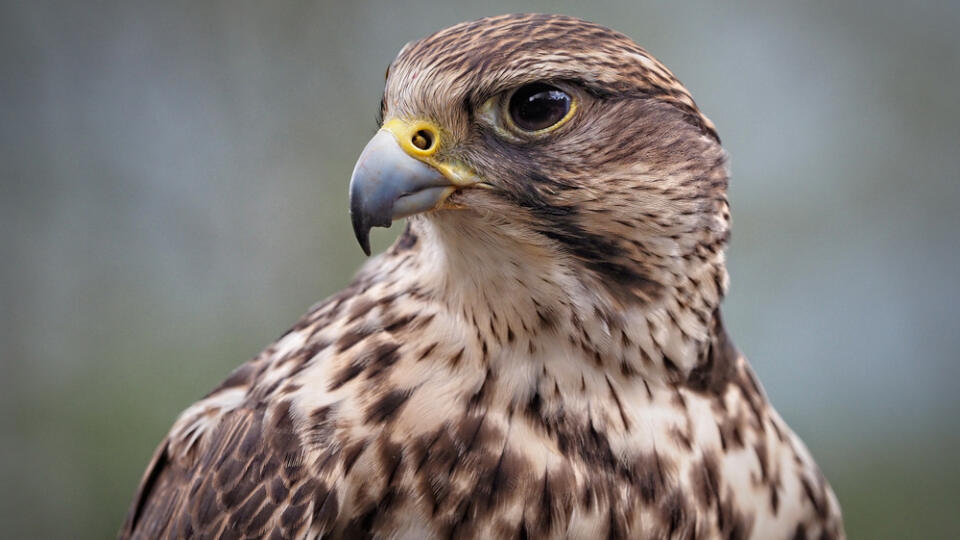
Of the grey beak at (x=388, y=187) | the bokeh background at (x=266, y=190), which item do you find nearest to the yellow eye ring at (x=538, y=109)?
the grey beak at (x=388, y=187)

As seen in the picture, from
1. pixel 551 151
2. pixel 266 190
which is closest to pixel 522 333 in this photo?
pixel 551 151

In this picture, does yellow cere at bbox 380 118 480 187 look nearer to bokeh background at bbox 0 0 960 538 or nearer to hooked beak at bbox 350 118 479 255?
hooked beak at bbox 350 118 479 255

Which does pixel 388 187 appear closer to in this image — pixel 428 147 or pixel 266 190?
pixel 428 147

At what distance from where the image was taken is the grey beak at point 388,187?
1031mm

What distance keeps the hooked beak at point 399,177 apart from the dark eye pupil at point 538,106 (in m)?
0.10

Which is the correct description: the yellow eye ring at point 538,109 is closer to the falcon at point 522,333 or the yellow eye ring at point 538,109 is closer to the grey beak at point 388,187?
the falcon at point 522,333

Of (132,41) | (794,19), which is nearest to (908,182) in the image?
(794,19)

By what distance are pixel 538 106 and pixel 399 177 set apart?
0.21m

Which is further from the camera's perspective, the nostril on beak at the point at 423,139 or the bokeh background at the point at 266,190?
the bokeh background at the point at 266,190

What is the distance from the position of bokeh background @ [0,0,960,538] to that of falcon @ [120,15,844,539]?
234 cm

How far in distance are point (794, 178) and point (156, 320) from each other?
2.72 m

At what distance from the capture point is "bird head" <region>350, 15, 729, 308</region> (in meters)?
1.11

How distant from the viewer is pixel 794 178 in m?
3.68

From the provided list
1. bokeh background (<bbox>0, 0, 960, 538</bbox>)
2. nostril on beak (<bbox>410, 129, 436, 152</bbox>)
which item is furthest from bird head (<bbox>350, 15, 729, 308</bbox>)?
bokeh background (<bbox>0, 0, 960, 538</bbox>)
